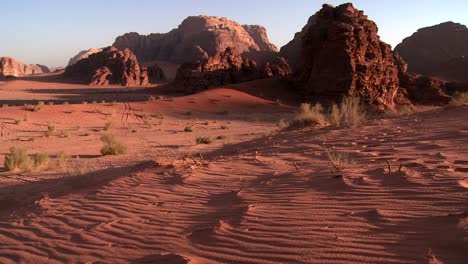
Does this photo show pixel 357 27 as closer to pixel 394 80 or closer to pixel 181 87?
pixel 394 80

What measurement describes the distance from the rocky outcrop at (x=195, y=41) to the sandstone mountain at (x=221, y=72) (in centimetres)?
2323

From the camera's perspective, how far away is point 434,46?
176 feet

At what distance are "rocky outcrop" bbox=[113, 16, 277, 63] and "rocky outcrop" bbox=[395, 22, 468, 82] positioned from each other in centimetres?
2518

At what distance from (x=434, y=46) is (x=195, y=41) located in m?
36.7

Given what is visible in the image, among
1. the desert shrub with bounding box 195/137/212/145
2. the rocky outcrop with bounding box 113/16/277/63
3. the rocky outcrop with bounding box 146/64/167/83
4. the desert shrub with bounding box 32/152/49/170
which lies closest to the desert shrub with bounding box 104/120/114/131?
the desert shrub with bounding box 195/137/212/145

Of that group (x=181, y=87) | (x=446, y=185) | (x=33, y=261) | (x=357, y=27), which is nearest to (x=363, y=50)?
(x=357, y=27)

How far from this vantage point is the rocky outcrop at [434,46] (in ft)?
170

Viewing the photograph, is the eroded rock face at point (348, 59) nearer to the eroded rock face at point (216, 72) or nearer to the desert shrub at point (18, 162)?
the eroded rock face at point (216, 72)

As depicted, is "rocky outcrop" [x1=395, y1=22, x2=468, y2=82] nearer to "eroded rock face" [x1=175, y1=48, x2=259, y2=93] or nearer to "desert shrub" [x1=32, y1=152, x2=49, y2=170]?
"eroded rock face" [x1=175, y1=48, x2=259, y2=93]

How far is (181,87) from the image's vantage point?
126 ft

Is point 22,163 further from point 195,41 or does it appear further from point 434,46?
point 195,41

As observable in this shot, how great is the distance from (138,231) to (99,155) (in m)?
8.36

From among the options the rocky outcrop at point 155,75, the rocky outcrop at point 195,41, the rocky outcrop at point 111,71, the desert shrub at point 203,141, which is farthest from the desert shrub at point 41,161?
the rocky outcrop at point 195,41

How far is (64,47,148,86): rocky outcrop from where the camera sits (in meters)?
51.4
